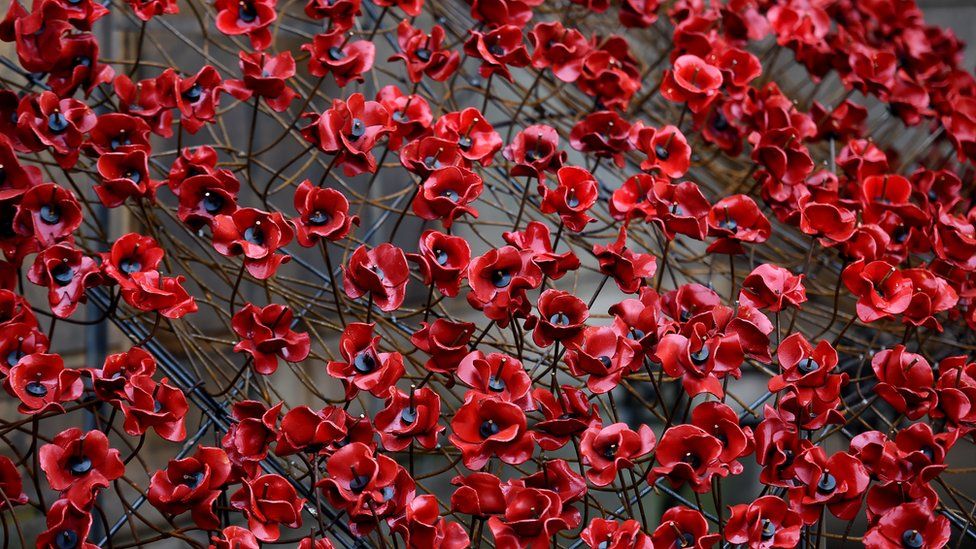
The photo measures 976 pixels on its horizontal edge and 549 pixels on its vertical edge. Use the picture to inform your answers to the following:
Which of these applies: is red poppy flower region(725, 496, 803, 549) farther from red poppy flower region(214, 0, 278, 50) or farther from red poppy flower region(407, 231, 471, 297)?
red poppy flower region(214, 0, 278, 50)

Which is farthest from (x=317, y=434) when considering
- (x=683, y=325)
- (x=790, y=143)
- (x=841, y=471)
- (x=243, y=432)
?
(x=790, y=143)

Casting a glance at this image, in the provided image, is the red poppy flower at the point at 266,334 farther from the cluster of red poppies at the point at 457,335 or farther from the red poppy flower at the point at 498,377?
the red poppy flower at the point at 498,377

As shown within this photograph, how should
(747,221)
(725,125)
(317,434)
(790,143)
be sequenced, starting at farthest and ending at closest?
(725,125) < (790,143) < (747,221) < (317,434)

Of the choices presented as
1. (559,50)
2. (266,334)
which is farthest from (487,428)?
(559,50)

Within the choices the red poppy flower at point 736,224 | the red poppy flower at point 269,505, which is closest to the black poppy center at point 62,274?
the red poppy flower at point 269,505

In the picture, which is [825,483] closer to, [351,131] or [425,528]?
[425,528]

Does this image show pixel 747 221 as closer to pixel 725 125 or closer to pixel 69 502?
pixel 725 125
